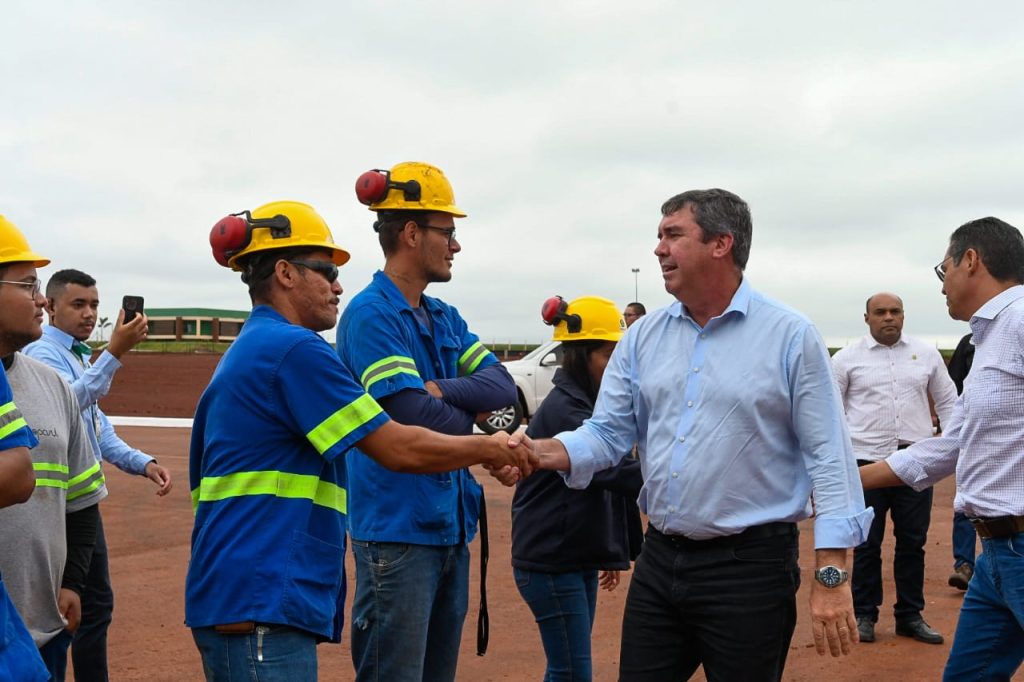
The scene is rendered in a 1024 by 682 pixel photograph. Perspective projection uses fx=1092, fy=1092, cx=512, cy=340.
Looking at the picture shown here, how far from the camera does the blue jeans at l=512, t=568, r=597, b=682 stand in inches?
189

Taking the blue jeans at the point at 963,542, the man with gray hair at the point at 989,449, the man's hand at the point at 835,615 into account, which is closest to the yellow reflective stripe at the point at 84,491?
the man's hand at the point at 835,615

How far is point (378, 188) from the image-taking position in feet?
14.4

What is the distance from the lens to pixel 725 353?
154 inches

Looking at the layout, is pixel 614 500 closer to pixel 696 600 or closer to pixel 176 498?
pixel 696 600

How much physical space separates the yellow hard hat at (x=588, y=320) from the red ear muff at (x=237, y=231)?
2089 mm

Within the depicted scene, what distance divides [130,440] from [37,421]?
17.2 m

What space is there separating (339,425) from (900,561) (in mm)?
5932

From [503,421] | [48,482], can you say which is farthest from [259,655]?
[503,421]

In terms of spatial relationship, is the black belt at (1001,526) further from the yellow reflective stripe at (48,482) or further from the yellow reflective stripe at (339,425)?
the yellow reflective stripe at (48,482)

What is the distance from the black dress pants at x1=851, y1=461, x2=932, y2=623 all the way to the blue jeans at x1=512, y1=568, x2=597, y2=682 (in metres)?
3.72

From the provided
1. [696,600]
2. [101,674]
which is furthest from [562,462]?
[101,674]

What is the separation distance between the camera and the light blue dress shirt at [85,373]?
5.55 metres

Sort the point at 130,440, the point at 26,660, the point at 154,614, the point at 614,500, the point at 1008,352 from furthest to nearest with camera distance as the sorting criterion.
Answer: the point at 130,440
the point at 154,614
the point at 614,500
the point at 1008,352
the point at 26,660

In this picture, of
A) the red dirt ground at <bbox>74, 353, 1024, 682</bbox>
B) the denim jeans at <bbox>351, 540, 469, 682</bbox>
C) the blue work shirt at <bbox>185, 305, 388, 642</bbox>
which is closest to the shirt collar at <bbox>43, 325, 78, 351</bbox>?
the red dirt ground at <bbox>74, 353, 1024, 682</bbox>
